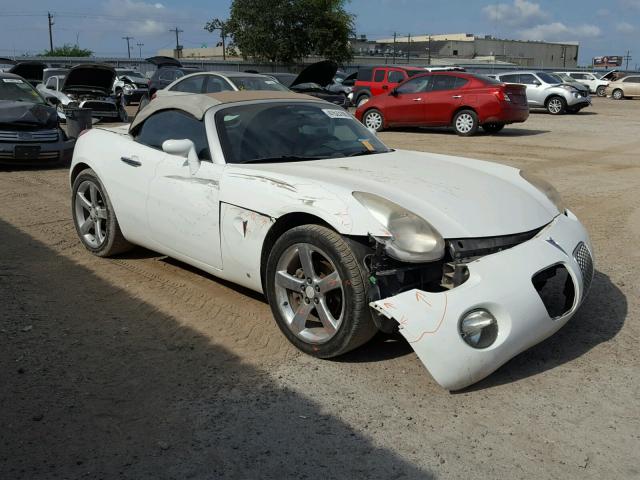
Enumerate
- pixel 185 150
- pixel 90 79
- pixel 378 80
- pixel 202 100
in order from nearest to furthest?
pixel 185 150, pixel 202 100, pixel 90 79, pixel 378 80

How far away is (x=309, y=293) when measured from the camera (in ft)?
12.1

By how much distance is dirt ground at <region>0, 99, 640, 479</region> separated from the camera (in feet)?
9.12

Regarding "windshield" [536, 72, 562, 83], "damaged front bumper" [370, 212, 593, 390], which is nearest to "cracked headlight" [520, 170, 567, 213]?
"damaged front bumper" [370, 212, 593, 390]

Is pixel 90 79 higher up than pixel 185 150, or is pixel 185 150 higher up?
pixel 90 79

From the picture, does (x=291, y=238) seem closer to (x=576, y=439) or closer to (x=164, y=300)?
(x=164, y=300)

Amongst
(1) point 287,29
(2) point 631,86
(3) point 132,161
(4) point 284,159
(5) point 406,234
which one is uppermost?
(1) point 287,29

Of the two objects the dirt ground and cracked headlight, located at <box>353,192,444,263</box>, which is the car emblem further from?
cracked headlight, located at <box>353,192,444,263</box>

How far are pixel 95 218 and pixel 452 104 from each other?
1257 centimetres

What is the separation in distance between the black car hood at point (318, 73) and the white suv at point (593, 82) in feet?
74.9

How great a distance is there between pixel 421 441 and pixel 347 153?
2380 millimetres

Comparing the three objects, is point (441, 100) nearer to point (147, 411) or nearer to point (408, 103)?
point (408, 103)

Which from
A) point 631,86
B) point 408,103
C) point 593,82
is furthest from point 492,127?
point 593,82

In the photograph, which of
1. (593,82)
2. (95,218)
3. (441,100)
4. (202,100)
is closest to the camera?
(202,100)

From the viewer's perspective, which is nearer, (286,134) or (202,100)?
(286,134)
